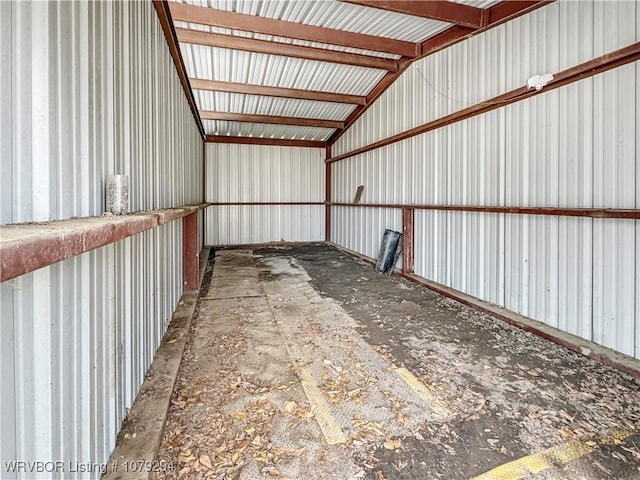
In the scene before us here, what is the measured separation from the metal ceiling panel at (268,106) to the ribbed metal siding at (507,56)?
7.15ft

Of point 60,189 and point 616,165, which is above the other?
point 616,165

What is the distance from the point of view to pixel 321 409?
2.44 m

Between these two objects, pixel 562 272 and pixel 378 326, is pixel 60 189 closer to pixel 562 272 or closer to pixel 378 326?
pixel 378 326

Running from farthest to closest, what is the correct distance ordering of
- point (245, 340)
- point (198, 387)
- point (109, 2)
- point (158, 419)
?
1. point (245, 340)
2. point (198, 387)
3. point (158, 419)
4. point (109, 2)

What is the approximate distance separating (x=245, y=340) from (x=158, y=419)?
1486 mm

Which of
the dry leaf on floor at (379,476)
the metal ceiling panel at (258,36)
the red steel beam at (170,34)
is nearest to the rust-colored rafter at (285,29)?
the metal ceiling panel at (258,36)

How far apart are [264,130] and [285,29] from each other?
19.3 feet

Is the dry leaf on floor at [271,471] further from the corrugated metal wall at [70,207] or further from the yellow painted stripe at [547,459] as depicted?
the yellow painted stripe at [547,459]

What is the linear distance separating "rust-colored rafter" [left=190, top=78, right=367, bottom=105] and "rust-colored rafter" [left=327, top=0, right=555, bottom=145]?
1.90 ft

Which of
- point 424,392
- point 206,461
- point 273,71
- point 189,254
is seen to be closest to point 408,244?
point 189,254

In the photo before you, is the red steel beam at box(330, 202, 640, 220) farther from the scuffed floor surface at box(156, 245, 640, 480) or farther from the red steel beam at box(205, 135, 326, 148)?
the red steel beam at box(205, 135, 326, 148)

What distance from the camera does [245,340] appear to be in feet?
11.9

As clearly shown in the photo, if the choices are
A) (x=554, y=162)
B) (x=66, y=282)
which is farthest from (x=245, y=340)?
(x=554, y=162)

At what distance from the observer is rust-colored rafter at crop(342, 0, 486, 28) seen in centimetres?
442
